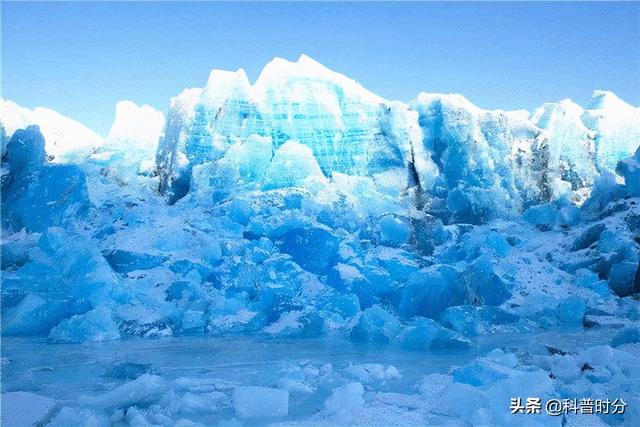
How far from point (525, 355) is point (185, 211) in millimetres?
7218

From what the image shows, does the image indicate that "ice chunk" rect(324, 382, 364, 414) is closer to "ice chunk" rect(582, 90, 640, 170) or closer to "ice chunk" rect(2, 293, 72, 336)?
"ice chunk" rect(2, 293, 72, 336)

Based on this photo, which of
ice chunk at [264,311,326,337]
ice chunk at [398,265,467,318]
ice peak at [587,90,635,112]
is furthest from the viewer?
ice peak at [587,90,635,112]

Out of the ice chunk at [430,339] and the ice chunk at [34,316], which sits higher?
the ice chunk at [34,316]

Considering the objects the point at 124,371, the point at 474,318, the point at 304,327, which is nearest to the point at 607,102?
the point at 474,318

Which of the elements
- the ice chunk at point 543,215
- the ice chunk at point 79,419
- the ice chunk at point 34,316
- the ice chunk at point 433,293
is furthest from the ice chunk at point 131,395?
the ice chunk at point 543,215

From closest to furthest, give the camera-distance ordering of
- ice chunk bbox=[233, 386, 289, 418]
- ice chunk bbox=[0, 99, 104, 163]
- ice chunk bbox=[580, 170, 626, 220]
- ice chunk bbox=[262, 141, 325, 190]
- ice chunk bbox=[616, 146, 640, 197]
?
ice chunk bbox=[233, 386, 289, 418] < ice chunk bbox=[616, 146, 640, 197] < ice chunk bbox=[580, 170, 626, 220] < ice chunk bbox=[262, 141, 325, 190] < ice chunk bbox=[0, 99, 104, 163]

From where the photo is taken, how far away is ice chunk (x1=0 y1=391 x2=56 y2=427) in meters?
3.24

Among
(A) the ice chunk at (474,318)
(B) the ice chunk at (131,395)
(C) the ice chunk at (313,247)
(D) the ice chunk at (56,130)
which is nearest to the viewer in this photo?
(B) the ice chunk at (131,395)

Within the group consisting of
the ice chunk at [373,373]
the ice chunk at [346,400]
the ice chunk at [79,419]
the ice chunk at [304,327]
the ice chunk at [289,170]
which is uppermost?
the ice chunk at [289,170]

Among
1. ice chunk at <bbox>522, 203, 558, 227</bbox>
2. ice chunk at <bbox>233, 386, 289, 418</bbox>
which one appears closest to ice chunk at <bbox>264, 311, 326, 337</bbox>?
ice chunk at <bbox>233, 386, 289, 418</bbox>

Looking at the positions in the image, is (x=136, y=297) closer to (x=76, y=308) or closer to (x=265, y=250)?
(x=76, y=308)

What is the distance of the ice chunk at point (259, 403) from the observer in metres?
3.61

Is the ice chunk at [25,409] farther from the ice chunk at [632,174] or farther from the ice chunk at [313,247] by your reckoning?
the ice chunk at [632,174]

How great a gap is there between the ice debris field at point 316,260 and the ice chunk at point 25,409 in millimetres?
18
